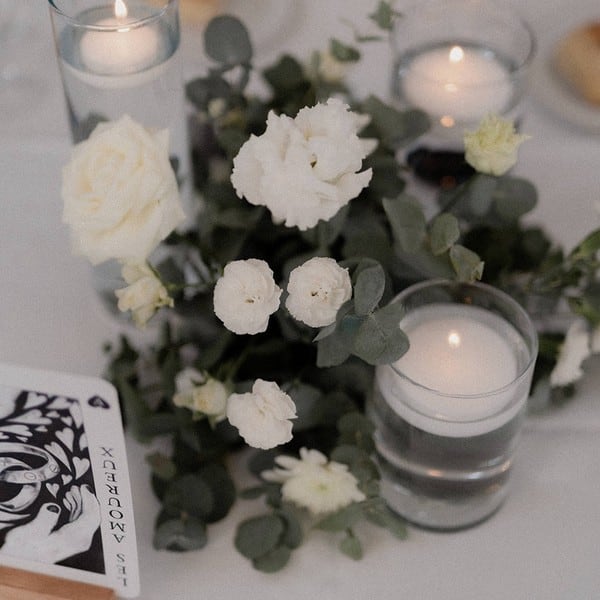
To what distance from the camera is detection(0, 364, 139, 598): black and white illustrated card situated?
442 mm

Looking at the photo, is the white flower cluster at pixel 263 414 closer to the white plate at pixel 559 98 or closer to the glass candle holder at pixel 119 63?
the glass candle holder at pixel 119 63

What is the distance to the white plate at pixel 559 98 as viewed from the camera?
840mm

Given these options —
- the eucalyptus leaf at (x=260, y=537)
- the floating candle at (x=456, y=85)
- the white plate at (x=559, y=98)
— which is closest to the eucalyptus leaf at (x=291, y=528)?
the eucalyptus leaf at (x=260, y=537)

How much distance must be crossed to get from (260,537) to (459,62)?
437 mm

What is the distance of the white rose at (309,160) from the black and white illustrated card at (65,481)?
0.42 feet

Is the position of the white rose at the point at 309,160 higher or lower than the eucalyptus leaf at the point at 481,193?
higher

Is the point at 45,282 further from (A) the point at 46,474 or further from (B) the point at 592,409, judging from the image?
(B) the point at 592,409

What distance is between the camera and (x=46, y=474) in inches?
18.6

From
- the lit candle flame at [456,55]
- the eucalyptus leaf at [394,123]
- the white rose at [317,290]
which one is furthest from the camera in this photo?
the lit candle flame at [456,55]

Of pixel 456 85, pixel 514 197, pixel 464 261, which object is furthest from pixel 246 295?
pixel 456 85

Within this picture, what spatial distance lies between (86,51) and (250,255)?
18 centimetres

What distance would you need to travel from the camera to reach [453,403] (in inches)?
20.1

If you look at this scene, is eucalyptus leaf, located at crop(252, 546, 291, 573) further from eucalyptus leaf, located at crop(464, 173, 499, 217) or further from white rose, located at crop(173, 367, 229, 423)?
eucalyptus leaf, located at crop(464, 173, 499, 217)

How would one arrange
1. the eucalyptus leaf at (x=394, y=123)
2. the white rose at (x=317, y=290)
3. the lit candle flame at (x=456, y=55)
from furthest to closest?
the lit candle flame at (x=456, y=55), the eucalyptus leaf at (x=394, y=123), the white rose at (x=317, y=290)
